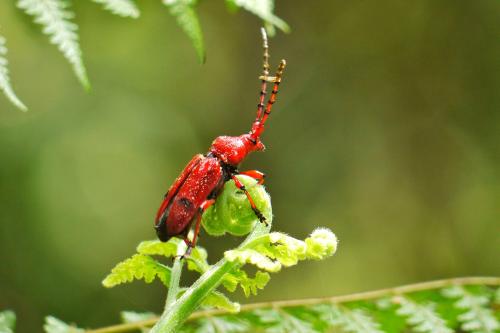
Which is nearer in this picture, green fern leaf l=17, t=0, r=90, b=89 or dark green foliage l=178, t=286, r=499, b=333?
green fern leaf l=17, t=0, r=90, b=89

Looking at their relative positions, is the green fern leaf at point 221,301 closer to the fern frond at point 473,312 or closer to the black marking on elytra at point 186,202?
the black marking on elytra at point 186,202

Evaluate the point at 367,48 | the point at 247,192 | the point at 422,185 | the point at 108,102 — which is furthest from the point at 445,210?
the point at 247,192

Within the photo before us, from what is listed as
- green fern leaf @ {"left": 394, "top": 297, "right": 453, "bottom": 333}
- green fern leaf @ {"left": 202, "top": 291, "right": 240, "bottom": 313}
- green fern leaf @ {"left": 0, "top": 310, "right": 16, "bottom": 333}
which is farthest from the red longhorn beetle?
green fern leaf @ {"left": 394, "top": 297, "right": 453, "bottom": 333}

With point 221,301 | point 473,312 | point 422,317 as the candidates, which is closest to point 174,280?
point 221,301

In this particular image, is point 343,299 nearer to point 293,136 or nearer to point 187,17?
point 187,17

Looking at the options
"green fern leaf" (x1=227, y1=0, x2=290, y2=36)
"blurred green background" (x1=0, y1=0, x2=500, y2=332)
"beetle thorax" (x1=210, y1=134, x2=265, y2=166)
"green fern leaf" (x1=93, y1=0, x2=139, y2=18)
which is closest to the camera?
"green fern leaf" (x1=227, y1=0, x2=290, y2=36)

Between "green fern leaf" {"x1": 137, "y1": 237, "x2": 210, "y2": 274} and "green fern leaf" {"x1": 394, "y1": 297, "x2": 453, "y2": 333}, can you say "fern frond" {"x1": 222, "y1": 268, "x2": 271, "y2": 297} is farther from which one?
"green fern leaf" {"x1": 394, "y1": 297, "x2": 453, "y2": 333}
